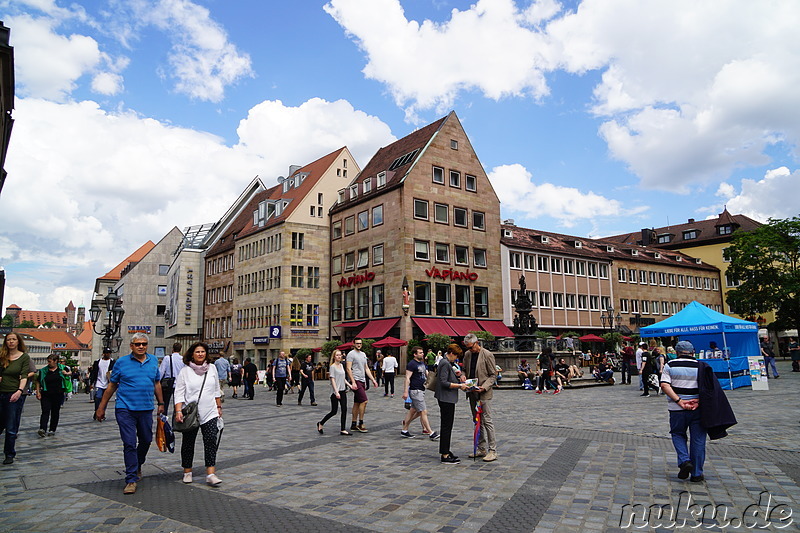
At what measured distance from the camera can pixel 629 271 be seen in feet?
191

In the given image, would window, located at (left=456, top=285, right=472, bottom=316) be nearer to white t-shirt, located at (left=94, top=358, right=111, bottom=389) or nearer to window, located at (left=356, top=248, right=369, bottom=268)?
window, located at (left=356, top=248, right=369, bottom=268)

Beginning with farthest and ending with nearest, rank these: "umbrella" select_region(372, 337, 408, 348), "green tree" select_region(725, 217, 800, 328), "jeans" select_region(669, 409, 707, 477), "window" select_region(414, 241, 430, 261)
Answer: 1. "green tree" select_region(725, 217, 800, 328)
2. "window" select_region(414, 241, 430, 261)
3. "umbrella" select_region(372, 337, 408, 348)
4. "jeans" select_region(669, 409, 707, 477)

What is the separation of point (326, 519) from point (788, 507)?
468 cm

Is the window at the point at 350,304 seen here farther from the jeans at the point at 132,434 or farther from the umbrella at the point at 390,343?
the jeans at the point at 132,434

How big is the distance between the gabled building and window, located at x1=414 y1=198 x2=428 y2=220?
2.8 inches

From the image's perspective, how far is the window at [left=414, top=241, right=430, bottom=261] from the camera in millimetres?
41056

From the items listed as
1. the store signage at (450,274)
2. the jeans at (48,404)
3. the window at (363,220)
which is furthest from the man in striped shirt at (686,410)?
the window at (363,220)

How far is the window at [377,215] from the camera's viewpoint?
A: 1702 inches

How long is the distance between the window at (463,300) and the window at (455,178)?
7658mm

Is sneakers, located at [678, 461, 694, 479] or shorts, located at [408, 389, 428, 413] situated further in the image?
shorts, located at [408, 389, 428, 413]

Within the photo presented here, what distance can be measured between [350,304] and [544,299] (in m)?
16.0

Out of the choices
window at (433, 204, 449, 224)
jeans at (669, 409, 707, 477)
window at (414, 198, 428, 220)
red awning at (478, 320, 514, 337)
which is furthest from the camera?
red awning at (478, 320, 514, 337)

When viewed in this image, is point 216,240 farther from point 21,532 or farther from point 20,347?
point 21,532
